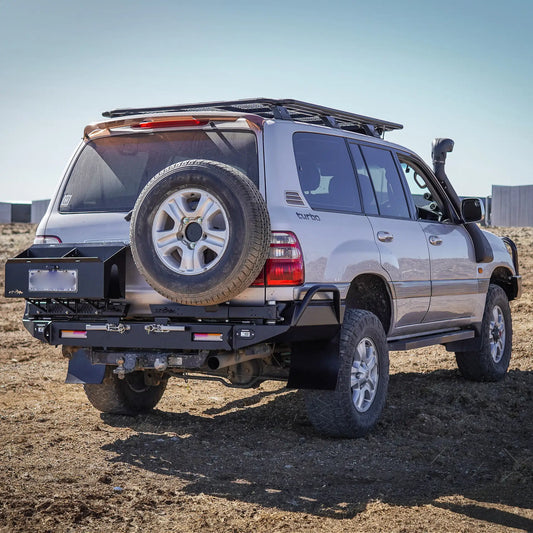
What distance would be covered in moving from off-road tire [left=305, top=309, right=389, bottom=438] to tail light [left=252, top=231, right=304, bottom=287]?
31.0 inches

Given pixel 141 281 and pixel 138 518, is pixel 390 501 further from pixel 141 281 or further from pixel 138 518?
pixel 141 281

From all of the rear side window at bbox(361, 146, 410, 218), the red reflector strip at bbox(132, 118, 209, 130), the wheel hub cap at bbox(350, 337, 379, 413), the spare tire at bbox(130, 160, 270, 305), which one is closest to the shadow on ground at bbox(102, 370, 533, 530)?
the wheel hub cap at bbox(350, 337, 379, 413)

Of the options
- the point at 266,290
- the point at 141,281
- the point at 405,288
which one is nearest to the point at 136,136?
the point at 141,281

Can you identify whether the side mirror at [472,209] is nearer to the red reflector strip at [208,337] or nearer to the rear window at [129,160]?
the rear window at [129,160]

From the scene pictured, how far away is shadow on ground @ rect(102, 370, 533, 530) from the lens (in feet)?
15.1

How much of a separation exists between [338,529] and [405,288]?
9.11 feet

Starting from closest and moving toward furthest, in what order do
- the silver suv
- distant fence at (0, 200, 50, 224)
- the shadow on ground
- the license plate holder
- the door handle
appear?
1. the shadow on ground
2. the silver suv
3. the license plate holder
4. the door handle
5. distant fence at (0, 200, 50, 224)

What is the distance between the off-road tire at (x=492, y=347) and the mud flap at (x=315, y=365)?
2.92m

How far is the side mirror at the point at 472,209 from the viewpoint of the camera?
24.5 feet

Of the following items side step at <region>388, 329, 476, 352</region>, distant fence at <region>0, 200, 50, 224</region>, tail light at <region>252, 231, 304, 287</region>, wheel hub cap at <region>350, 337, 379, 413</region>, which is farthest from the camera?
distant fence at <region>0, 200, 50, 224</region>

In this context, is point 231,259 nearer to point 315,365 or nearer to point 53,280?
point 315,365

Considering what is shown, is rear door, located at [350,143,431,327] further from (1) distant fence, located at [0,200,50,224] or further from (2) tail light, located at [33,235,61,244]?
(1) distant fence, located at [0,200,50,224]

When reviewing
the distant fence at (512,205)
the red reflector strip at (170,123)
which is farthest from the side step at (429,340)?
the distant fence at (512,205)

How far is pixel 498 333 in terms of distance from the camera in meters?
8.34
